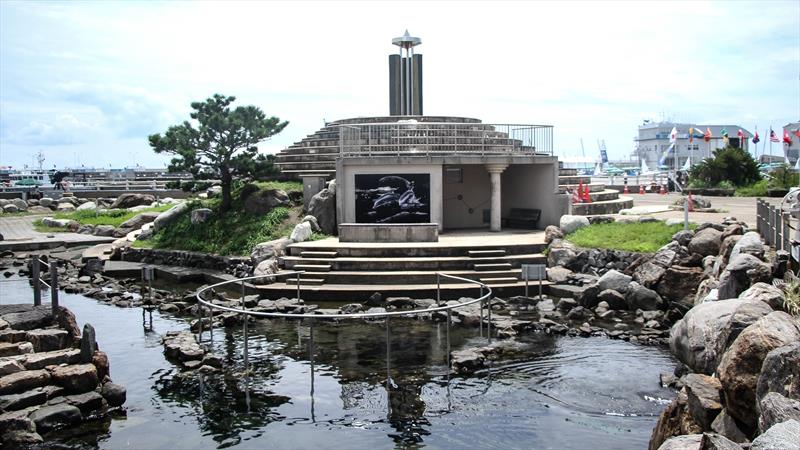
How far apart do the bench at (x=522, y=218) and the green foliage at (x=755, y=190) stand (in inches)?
576

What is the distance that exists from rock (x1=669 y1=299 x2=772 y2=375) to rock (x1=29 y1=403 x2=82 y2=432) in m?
9.39

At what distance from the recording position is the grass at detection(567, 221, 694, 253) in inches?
813

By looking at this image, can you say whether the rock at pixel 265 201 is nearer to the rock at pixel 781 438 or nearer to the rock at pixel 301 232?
the rock at pixel 301 232

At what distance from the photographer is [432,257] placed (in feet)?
68.6

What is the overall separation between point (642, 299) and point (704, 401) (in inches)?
360

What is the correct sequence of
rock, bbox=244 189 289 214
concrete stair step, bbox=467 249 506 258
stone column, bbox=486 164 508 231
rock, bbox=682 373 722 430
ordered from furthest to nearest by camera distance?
rock, bbox=244 189 289 214
stone column, bbox=486 164 508 231
concrete stair step, bbox=467 249 506 258
rock, bbox=682 373 722 430

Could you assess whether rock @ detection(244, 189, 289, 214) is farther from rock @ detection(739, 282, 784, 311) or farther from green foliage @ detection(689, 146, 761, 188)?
green foliage @ detection(689, 146, 761, 188)

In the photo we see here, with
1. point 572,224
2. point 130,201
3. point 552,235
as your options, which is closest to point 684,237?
point 552,235

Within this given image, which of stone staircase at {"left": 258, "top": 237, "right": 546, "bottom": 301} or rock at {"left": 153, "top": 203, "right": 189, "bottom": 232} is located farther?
rock at {"left": 153, "top": 203, "right": 189, "bottom": 232}

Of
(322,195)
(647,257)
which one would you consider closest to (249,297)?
(322,195)

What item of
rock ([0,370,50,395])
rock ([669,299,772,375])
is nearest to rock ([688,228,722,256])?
rock ([669,299,772,375])

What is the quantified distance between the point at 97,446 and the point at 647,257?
47.9 feet

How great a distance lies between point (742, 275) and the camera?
548 inches

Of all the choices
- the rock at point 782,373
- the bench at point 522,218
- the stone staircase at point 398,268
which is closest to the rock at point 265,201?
the stone staircase at point 398,268
